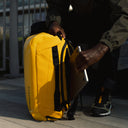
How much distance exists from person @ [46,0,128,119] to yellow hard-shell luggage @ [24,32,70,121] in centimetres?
11

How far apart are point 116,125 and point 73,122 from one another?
0.74 ft

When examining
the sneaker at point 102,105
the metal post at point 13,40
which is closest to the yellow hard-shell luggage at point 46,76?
the sneaker at point 102,105

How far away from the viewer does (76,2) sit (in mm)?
1507

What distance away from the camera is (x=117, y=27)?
126 cm

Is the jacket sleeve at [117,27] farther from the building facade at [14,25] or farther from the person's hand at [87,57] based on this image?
the building facade at [14,25]

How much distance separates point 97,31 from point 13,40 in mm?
1635

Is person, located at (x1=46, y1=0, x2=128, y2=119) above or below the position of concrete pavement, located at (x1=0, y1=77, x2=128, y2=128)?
above

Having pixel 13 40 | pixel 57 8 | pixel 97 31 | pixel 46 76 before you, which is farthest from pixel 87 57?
pixel 13 40

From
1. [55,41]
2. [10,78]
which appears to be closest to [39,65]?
[55,41]

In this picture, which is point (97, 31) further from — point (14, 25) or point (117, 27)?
point (14, 25)

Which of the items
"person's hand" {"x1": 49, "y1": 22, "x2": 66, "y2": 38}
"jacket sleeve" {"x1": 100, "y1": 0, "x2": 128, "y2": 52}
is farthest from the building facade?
"jacket sleeve" {"x1": 100, "y1": 0, "x2": 128, "y2": 52}

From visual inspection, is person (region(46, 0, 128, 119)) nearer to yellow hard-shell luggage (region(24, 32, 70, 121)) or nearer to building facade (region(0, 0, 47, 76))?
yellow hard-shell luggage (region(24, 32, 70, 121))

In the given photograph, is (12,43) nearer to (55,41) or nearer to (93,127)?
(55,41)

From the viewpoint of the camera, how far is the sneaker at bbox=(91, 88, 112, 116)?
136cm
